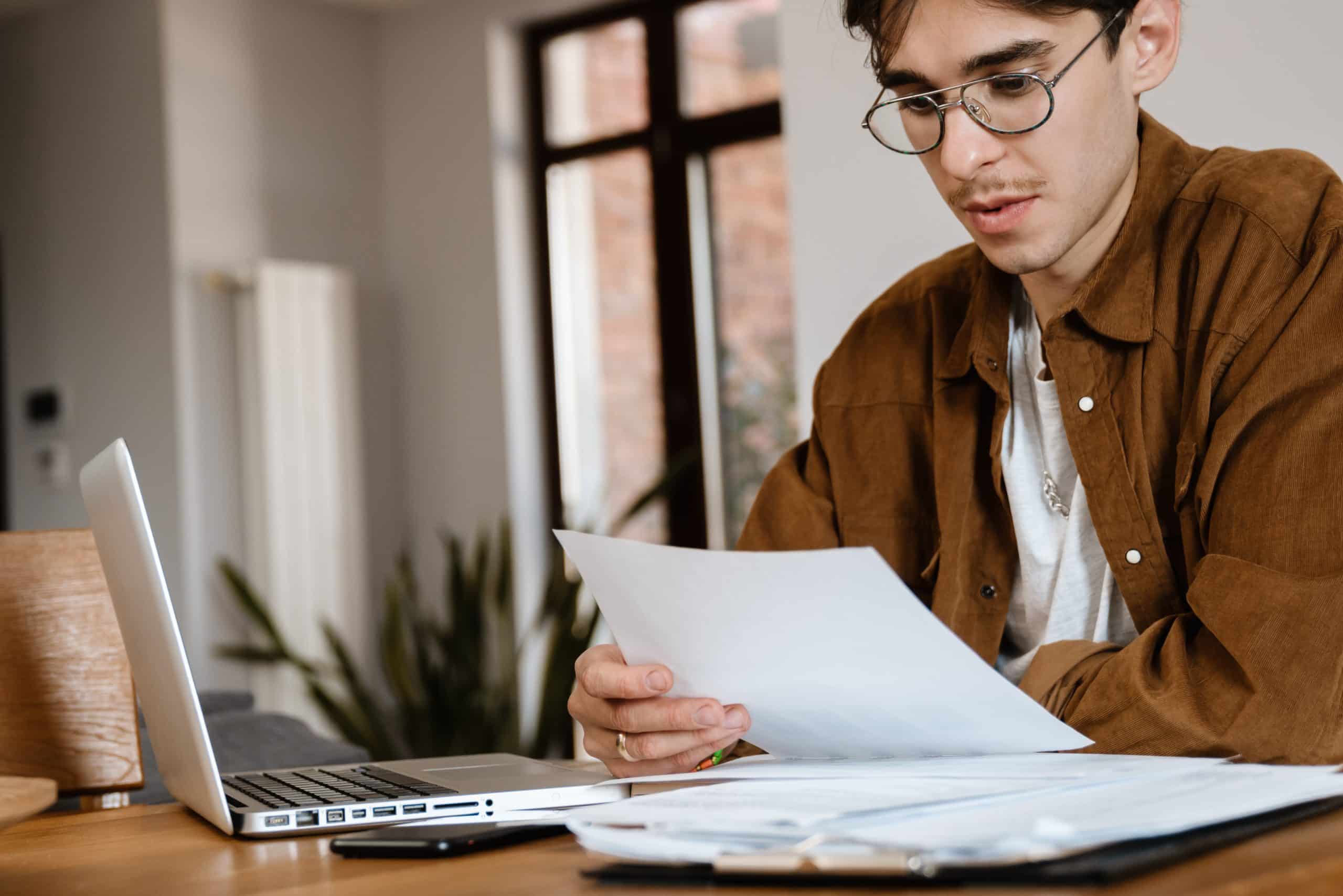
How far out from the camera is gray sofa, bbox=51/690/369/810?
75.7 inches

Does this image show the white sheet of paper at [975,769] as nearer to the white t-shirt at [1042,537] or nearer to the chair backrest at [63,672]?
the white t-shirt at [1042,537]

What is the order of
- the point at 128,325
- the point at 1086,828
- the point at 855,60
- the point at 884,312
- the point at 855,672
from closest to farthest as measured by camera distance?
the point at 1086,828 < the point at 855,672 < the point at 884,312 < the point at 855,60 < the point at 128,325

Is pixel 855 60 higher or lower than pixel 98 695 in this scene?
higher

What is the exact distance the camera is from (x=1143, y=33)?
4.39ft

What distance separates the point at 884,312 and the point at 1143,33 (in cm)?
41

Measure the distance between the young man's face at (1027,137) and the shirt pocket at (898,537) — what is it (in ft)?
1.06

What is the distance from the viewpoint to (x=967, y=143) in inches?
50.3

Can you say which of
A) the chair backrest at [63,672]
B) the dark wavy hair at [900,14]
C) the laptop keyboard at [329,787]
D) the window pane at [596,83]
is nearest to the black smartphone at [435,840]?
the laptop keyboard at [329,787]

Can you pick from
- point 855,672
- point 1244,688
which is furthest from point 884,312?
point 855,672

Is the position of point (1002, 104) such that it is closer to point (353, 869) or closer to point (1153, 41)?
point (1153, 41)

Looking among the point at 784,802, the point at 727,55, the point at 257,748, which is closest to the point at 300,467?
the point at 727,55

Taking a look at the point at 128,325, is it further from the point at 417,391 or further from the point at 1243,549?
the point at 1243,549

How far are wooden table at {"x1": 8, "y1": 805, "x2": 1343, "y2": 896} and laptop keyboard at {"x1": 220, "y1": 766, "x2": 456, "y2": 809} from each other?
5 cm

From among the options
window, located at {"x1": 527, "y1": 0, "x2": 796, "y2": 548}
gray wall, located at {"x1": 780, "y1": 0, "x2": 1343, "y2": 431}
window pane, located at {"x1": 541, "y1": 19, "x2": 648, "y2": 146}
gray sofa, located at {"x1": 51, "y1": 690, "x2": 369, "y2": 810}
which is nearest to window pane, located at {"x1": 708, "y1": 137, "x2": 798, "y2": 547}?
window, located at {"x1": 527, "y1": 0, "x2": 796, "y2": 548}
